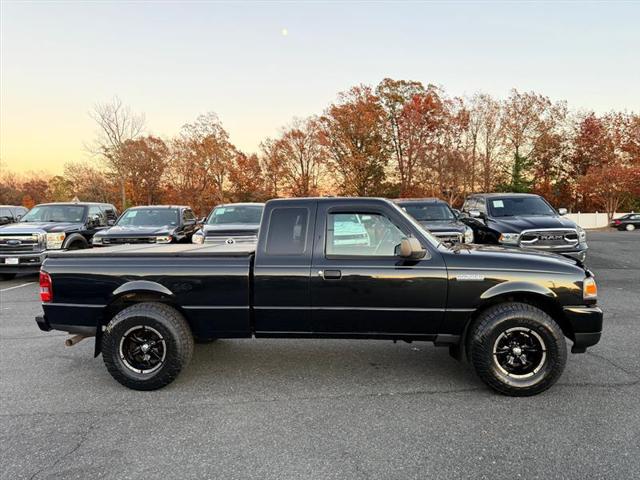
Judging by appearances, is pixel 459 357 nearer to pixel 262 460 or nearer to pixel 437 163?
pixel 262 460

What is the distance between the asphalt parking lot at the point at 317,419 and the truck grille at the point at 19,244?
5.74 meters

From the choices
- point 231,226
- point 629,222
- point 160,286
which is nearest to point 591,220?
point 629,222

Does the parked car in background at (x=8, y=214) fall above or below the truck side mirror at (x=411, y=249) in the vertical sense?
above

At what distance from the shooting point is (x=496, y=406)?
3.48m

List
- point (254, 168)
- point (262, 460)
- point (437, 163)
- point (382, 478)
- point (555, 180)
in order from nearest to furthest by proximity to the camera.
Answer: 1. point (382, 478)
2. point (262, 460)
3. point (437, 163)
4. point (254, 168)
5. point (555, 180)

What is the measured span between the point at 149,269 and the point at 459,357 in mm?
3085

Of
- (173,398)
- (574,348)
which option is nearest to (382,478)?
(173,398)

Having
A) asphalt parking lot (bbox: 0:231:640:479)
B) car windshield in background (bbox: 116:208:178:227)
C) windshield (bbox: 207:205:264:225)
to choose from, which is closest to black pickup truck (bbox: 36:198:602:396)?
asphalt parking lot (bbox: 0:231:640:479)

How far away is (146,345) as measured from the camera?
3893 millimetres

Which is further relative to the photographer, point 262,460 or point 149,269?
point 149,269

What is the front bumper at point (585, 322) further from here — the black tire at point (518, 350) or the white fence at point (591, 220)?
the white fence at point (591, 220)

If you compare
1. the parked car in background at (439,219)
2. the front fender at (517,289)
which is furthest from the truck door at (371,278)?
the parked car in background at (439,219)

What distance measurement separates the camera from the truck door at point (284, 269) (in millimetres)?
3818

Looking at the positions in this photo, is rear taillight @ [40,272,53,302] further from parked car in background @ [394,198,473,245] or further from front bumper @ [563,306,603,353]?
parked car in background @ [394,198,473,245]
